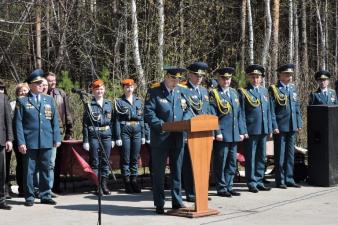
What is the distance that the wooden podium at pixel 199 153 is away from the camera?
364 inches

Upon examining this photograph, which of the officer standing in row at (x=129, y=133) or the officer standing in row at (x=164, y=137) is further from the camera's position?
the officer standing in row at (x=129, y=133)

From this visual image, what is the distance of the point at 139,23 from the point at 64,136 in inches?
340

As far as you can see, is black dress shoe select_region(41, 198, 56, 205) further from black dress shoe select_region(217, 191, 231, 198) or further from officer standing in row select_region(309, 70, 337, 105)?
officer standing in row select_region(309, 70, 337, 105)

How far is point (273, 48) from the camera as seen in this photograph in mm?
25359

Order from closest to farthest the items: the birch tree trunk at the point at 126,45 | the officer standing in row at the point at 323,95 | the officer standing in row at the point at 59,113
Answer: the officer standing in row at the point at 59,113
the officer standing in row at the point at 323,95
the birch tree trunk at the point at 126,45

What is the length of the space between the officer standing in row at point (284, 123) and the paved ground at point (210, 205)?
20.1 inches

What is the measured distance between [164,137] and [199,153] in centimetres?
52

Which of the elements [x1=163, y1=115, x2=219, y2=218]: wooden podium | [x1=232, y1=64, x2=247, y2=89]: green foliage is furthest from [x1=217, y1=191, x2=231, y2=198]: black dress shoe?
[x1=232, y1=64, x2=247, y2=89]: green foliage

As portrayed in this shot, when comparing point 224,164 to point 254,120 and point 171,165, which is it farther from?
point 171,165

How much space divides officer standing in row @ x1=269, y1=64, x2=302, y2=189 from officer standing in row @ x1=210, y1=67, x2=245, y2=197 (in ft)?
3.49

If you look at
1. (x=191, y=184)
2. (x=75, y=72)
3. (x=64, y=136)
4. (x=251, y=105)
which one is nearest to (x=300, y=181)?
(x=251, y=105)

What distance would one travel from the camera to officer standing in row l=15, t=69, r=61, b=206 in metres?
10.3

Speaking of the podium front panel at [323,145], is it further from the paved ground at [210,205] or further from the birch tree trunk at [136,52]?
the birch tree trunk at [136,52]

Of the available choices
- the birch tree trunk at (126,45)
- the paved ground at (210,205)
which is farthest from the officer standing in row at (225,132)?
the birch tree trunk at (126,45)
